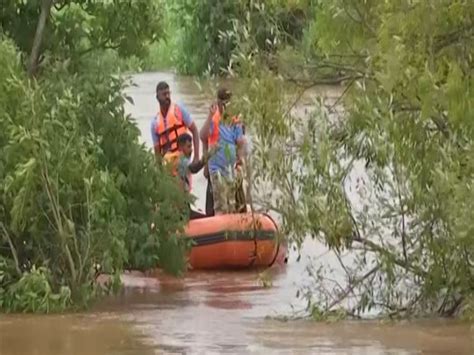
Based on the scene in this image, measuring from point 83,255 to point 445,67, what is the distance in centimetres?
596

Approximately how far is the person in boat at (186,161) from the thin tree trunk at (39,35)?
6.30 feet

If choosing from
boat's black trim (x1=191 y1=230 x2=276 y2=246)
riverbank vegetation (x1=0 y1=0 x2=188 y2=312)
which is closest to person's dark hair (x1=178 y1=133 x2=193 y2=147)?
boat's black trim (x1=191 y1=230 x2=276 y2=246)

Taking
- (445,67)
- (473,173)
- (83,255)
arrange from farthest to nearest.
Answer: (83,255) < (473,173) < (445,67)

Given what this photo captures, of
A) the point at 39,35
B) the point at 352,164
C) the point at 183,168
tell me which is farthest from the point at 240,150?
the point at 183,168

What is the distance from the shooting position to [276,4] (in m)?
13.2

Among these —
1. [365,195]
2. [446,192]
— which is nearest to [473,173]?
[446,192]

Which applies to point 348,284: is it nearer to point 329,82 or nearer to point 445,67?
point 329,82

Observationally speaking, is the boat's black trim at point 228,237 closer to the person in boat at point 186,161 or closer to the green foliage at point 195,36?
the person in boat at point 186,161

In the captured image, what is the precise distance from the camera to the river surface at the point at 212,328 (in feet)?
40.9

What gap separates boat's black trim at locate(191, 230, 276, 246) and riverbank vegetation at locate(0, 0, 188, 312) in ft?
4.00

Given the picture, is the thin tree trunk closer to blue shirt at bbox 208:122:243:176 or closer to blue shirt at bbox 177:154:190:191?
blue shirt at bbox 208:122:243:176

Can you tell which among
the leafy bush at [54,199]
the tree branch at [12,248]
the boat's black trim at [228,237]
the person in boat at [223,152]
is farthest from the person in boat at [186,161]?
the tree branch at [12,248]

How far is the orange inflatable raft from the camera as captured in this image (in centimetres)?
1689

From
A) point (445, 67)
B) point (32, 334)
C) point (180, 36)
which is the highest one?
point (180, 36)
